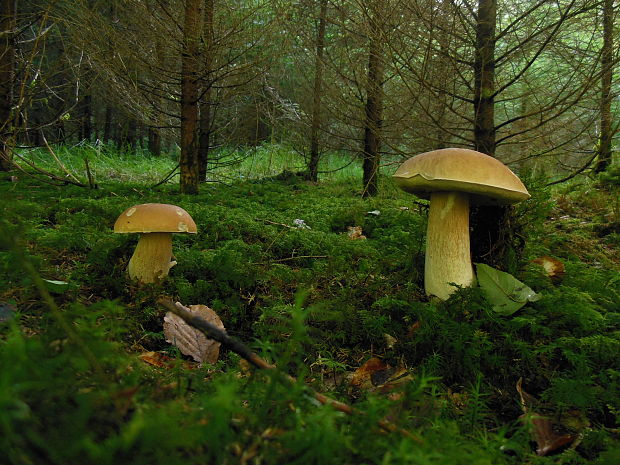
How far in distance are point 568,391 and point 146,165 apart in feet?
30.9

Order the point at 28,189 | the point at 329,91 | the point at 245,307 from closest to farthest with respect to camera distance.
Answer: the point at 245,307 → the point at 28,189 → the point at 329,91

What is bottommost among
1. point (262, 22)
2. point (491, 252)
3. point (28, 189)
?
point (491, 252)

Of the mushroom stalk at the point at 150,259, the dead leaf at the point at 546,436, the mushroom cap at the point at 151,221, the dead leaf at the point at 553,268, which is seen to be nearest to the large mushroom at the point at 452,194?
the dead leaf at the point at 553,268

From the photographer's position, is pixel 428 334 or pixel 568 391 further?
pixel 428 334

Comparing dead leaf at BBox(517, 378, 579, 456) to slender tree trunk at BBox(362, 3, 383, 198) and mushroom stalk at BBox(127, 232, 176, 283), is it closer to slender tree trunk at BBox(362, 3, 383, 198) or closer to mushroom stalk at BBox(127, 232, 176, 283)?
mushroom stalk at BBox(127, 232, 176, 283)

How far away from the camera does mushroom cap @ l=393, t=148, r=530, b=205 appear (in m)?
1.78

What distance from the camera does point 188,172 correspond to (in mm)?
4742

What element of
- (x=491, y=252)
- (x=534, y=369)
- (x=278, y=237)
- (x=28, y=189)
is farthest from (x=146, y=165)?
(x=534, y=369)

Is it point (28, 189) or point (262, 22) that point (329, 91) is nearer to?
point (262, 22)

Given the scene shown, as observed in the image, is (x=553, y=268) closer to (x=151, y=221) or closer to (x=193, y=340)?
(x=193, y=340)

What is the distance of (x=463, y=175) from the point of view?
5.82 feet

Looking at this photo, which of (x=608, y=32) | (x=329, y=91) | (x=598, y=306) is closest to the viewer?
(x=598, y=306)

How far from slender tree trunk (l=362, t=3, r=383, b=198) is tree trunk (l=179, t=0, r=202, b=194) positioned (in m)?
2.04

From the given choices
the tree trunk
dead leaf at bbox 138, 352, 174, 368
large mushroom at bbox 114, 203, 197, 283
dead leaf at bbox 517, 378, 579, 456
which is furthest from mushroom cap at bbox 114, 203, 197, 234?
the tree trunk
